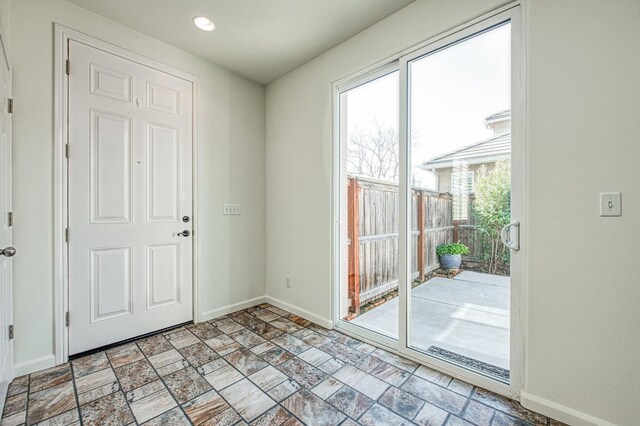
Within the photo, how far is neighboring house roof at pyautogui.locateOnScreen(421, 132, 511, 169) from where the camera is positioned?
5.75ft

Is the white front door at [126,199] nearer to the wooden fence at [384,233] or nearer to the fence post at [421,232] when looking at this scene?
the wooden fence at [384,233]

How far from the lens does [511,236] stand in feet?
5.50

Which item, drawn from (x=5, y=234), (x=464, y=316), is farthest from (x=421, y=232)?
(x=5, y=234)

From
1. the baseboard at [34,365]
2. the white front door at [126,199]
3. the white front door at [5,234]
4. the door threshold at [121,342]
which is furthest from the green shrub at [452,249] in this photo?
the baseboard at [34,365]

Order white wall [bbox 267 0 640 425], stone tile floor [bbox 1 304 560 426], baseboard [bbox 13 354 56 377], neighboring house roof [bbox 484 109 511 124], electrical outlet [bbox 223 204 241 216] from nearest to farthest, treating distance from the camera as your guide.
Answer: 1. white wall [bbox 267 0 640 425]
2. stone tile floor [bbox 1 304 560 426]
3. neighboring house roof [bbox 484 109 511 124]
4. baseboard [bbox 13 354 56 377]
5. electrical outlet [bbox 223 204 241 216]

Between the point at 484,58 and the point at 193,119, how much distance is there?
251 cm

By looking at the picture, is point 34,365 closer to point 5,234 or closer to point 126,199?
point 5,234

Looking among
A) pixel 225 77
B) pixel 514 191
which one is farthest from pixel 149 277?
pixel 514 191

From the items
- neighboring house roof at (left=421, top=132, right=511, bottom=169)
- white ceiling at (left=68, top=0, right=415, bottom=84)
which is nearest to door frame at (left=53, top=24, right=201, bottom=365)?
white ceiling at (left=68, top=0, right=415, bottom=84)

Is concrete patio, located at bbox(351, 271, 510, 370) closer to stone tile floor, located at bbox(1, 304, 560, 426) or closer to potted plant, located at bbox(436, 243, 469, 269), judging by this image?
potted plant, located at bbox(436, 243, 469, 269)

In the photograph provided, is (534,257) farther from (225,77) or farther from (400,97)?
(225,77)

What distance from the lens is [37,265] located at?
1956 millimetres

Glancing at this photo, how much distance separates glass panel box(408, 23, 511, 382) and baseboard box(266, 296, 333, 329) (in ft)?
2.80

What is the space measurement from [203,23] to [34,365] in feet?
9.19
